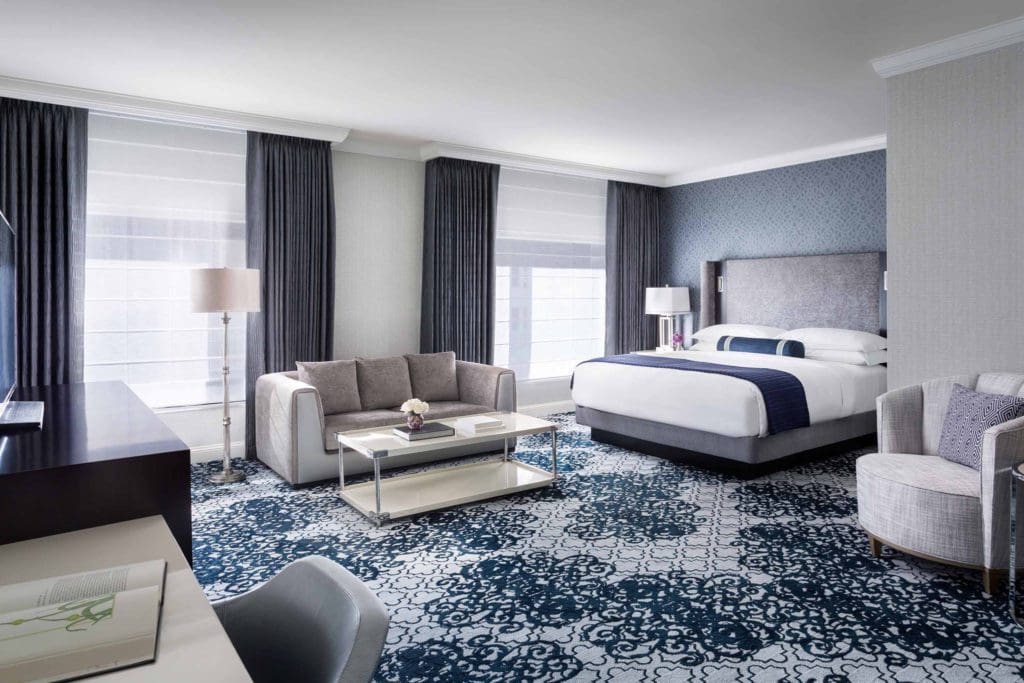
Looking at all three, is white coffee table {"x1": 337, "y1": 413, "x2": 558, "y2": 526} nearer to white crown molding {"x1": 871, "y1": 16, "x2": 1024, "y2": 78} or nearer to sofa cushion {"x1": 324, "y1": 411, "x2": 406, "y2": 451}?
sofa cushion {"x1": 324, "y1": 411, "x2": 406, "y2": 451}

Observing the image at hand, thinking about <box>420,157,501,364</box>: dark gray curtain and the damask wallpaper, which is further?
<box>420,157,501,364</box>: dark gray curtain

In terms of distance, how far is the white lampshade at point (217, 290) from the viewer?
4.40 metres

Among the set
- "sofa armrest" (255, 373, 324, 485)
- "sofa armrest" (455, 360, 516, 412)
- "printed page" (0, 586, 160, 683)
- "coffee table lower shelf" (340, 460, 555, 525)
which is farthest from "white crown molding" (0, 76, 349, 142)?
"printed page" (0, 586, 160, 683)

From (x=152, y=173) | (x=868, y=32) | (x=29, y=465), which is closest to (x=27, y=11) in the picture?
(x=152, y=173)

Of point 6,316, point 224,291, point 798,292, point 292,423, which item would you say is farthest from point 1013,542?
point 224,291

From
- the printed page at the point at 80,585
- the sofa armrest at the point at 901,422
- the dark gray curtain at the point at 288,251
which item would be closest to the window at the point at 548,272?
the dark gray curtain at the point at 288,251

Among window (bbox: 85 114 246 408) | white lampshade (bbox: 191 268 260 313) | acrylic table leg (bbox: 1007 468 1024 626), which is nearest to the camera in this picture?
acrylic table leg (bbox: 1007 468 1024 626)

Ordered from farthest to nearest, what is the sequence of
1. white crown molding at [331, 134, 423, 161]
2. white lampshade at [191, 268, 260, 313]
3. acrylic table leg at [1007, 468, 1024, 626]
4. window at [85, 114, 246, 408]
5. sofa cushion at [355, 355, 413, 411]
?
1. white crown molding at [331, 134, 423, 161]
2. sofa cushion at [355, 355, 413, 411]
3. window at [85, 114, 246, 408]
4. white lampshade at [191, 268, 260, 313]
5. acrylic table leg at [1007, 468, 1024, 626]

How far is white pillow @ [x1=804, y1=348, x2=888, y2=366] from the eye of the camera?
5.51 meters

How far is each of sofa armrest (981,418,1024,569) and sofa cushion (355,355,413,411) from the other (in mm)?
3807

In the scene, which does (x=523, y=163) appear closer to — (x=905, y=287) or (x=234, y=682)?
(x=905, y=287)

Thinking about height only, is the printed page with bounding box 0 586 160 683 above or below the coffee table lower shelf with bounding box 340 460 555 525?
above

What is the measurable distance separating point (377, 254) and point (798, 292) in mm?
4029

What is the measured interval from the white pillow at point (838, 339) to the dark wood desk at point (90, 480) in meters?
5.35
